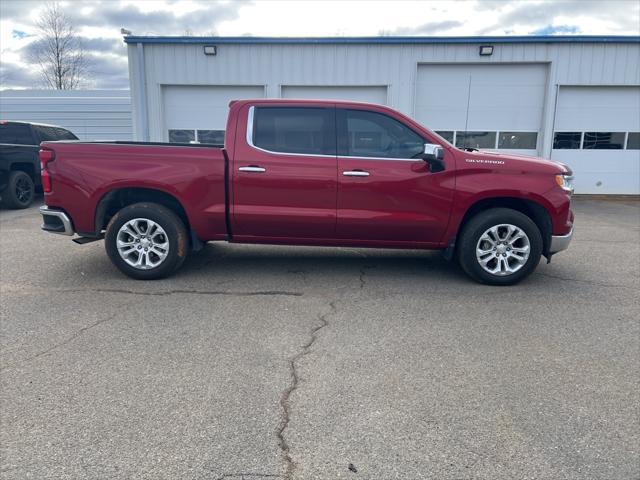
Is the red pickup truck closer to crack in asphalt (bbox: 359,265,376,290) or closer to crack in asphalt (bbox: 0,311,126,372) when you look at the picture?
crack in asphalt (bbox: 359,265,376,290)

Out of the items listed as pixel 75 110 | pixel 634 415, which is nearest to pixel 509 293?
pixel 634 415

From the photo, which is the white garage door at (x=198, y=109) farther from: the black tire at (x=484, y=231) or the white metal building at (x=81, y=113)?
the black tire at (x=484, y=231)

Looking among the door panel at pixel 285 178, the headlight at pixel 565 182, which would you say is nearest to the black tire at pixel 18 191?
the door panel at pixel 285 178

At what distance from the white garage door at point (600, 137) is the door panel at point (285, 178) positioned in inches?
415

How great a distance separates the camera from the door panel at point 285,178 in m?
5.24

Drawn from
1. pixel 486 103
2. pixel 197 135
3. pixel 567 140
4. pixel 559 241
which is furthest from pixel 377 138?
pixel 567 140

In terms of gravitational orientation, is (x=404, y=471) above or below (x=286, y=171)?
below

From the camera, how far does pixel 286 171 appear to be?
523cm

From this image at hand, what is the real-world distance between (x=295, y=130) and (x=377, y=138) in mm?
890

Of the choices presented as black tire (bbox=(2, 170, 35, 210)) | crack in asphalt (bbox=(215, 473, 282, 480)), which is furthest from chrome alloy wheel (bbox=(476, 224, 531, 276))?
black tire (bbox=(2, 170, 35, 210))

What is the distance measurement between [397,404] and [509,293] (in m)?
2.70

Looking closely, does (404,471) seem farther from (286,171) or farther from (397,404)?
(286,171)

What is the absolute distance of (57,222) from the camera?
5438 mm

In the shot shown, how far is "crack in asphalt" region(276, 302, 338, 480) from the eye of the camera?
8.13ft
